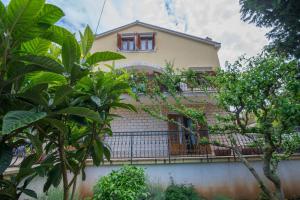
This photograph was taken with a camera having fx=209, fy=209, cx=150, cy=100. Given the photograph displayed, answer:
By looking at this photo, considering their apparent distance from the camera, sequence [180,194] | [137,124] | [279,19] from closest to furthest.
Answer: [180,194] < [279,19] < [137,124]

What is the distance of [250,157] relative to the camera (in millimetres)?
7441

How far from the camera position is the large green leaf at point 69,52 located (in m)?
1.45

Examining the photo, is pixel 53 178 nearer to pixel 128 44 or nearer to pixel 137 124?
pixel 137 124

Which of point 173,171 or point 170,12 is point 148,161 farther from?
point 170,12

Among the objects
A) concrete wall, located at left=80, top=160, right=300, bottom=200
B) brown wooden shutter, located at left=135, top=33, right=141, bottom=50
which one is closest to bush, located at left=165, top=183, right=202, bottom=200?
concrete wall, located at left=80, top=160, right=300, bottom=200

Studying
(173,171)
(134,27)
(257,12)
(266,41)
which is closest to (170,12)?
(257,12)

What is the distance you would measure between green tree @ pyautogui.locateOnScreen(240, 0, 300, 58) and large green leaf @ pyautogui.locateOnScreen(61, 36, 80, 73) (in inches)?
333

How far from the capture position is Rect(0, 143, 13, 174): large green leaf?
3.85 feet

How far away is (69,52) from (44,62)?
0.65 feet

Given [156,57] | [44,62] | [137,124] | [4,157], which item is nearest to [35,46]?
[44,62]

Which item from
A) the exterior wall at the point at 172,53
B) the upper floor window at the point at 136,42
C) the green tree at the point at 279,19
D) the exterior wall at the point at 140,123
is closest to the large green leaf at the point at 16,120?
the green tree at the point at 279,19

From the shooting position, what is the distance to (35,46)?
4.84 ft

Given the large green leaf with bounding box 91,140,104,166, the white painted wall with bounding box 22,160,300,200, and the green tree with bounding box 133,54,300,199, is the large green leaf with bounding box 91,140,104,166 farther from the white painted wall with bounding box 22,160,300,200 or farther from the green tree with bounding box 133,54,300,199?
the white painted wall with bounding box 22,160,300,200

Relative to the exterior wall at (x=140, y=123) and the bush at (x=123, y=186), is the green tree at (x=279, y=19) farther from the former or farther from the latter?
the bush at (x=123, y=186)
